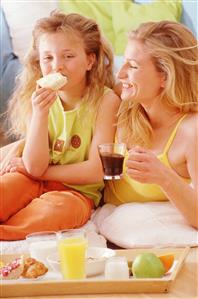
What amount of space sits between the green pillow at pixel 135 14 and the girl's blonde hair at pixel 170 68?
0.75 meters

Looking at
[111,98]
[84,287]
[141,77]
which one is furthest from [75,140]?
[84,287]

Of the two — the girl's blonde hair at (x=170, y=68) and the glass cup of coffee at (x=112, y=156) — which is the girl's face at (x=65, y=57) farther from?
the glass cup of coffee at (x=112, y=156)

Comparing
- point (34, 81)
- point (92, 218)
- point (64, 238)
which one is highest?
point (34, 81)

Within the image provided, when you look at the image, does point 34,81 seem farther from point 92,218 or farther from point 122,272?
point 122,272

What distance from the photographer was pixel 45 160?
2080mm

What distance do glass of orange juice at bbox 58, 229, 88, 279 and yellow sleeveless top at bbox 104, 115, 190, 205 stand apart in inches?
22.8

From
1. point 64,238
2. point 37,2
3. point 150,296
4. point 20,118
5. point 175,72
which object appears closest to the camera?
point 150,296

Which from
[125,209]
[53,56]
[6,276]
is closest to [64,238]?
[6,276]

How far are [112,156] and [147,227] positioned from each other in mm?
302

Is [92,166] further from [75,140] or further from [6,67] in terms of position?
[6,67]

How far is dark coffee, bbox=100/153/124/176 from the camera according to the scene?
1679mm

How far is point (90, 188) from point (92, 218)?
0.11 metres

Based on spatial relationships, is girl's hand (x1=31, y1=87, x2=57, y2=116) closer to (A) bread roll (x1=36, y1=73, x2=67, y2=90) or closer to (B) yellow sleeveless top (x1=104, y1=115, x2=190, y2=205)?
(A) bread roll (x1=36, y1=73, x2=67, y2=90)

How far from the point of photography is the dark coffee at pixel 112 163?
1679 mm
